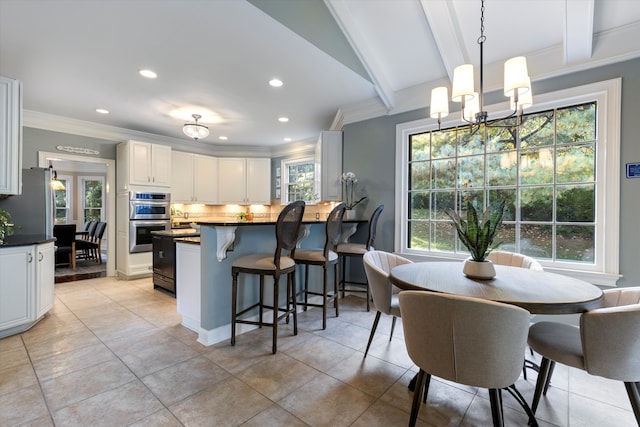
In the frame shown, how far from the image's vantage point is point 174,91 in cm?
354

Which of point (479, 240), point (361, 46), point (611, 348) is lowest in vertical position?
point (611, 348)

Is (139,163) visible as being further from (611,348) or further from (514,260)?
(611,348)

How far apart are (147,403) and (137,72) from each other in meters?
3.14

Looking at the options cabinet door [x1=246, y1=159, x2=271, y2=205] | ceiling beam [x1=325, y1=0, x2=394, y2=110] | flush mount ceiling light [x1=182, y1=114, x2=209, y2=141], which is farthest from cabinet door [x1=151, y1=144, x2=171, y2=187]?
ceiling beam [x1=325, y1=0, x2=394, y2=110]

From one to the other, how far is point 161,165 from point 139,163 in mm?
372

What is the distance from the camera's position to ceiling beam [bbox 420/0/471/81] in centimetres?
260

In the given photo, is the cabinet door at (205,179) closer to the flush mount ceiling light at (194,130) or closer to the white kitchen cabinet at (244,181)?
the white kitchen cabinet at (244,181)

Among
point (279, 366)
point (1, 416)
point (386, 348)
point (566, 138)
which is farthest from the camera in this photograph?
point (566, 138)

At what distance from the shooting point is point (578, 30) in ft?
7.90

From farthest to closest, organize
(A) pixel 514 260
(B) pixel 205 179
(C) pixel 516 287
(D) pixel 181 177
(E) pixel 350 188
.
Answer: (B) pixel 205 179
(D) pixel 181 177
(E) pixel 350 188
(A) pixel 514 260
(C) pixel 516 287

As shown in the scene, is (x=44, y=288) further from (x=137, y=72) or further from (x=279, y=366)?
(x=279, y=366)

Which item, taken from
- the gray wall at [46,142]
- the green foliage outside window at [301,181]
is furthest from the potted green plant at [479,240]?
the gray wall at [46,142]

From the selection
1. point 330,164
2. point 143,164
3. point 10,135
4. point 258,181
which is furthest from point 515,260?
point 143,164

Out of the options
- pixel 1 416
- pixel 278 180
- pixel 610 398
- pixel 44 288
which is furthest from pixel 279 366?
pixel 278 180
